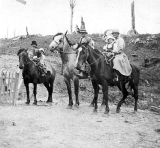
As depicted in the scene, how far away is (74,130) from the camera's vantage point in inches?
255

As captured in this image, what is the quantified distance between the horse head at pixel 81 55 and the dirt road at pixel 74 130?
1.72 metres

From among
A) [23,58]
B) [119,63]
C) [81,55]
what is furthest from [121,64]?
[23,58]

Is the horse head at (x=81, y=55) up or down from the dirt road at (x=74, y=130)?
up

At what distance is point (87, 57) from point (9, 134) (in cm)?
386

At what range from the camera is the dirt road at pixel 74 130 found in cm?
536

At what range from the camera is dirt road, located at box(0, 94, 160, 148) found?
5.36 m

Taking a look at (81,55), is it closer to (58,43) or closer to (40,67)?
(58,43)

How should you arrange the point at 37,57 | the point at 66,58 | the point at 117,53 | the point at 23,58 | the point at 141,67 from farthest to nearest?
the point at 141,67
the point at 37,57
the point at 23,58
the point at 66,58
the point at 117,53

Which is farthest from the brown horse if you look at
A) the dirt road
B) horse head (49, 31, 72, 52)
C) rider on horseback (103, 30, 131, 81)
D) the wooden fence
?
the wooden fence

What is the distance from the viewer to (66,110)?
30.3 ft

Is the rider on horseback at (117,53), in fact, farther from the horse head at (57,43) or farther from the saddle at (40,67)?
the saddle at (40,67)

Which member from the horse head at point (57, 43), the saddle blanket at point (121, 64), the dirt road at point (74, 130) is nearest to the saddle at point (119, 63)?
the saddle blanket at point (121, 64)

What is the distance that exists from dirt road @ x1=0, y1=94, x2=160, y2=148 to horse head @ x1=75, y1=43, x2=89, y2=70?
1718mm

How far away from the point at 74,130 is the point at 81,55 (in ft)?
9.01
